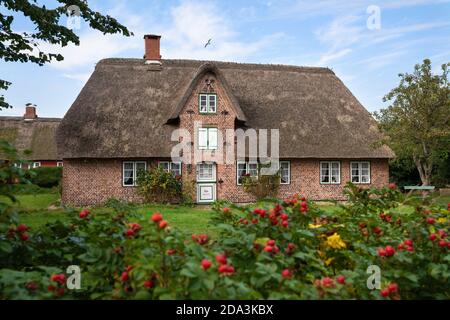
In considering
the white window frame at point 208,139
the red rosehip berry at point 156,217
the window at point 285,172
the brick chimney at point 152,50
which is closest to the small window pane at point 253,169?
the window at point 285,172

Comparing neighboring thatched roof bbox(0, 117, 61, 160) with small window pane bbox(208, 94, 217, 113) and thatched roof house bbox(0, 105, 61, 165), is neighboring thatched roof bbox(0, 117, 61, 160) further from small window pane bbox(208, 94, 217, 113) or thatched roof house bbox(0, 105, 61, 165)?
small window pane bbox(208, 94, 217, 113)

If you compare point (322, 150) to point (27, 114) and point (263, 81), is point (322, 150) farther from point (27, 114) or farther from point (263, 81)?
point (27, 114)

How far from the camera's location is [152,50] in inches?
1066

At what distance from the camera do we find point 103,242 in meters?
3.59

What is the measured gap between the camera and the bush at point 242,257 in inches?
112

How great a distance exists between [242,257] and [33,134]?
45452 millimetres

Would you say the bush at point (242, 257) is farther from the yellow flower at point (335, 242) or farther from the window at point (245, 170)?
the window at point (245, 170)

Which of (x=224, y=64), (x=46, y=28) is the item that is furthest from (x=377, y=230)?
(x=224, y=64)

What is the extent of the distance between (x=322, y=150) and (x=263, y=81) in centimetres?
580

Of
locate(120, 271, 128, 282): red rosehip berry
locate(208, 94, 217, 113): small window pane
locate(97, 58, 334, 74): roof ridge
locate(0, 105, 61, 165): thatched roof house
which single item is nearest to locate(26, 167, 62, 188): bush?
locate(0, 105, 61, 165): thatched roof house

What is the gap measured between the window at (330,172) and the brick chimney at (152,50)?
11246 millimetres
